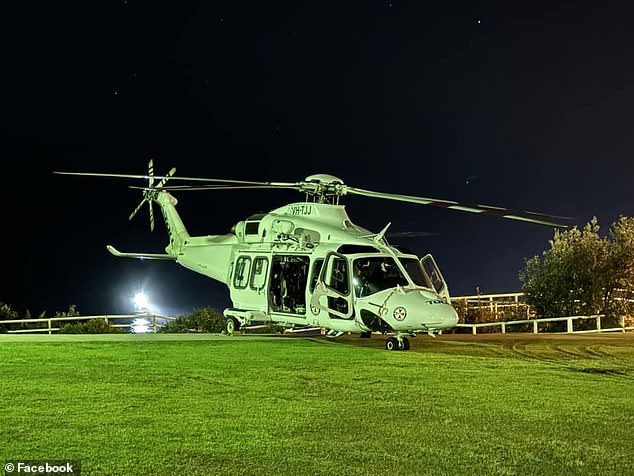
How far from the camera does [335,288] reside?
13.6 m

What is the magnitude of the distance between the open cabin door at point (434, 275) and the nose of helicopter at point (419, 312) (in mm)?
818

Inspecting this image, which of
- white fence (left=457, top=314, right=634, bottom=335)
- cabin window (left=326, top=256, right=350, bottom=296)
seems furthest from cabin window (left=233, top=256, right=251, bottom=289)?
white fence (left=457, top=314, right=634, bottom=335)

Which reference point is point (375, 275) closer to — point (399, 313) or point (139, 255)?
point (399, 313)

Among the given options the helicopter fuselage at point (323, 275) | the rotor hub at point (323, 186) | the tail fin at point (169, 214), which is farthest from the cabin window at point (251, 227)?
the tail fin at point (169, 214)

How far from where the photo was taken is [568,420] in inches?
257

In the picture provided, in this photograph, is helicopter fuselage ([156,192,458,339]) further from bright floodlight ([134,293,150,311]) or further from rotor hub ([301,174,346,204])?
bright floodlight ([134,293,150,311])

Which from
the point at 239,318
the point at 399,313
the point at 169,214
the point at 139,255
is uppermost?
the point at 169,214

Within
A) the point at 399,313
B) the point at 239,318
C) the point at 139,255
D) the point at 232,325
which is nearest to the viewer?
the point at 399,313

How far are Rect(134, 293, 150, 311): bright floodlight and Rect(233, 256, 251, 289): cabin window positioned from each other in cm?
1007

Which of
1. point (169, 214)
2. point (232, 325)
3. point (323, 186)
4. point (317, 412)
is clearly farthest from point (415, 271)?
point (169, 214)

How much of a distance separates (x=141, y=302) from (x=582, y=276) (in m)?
15.6

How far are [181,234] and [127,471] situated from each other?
14479 mm

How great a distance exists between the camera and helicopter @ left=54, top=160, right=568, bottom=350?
12.6 metres

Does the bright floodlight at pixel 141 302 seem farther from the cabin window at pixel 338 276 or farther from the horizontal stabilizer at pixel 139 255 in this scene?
the cabin window at pixel 338 276
